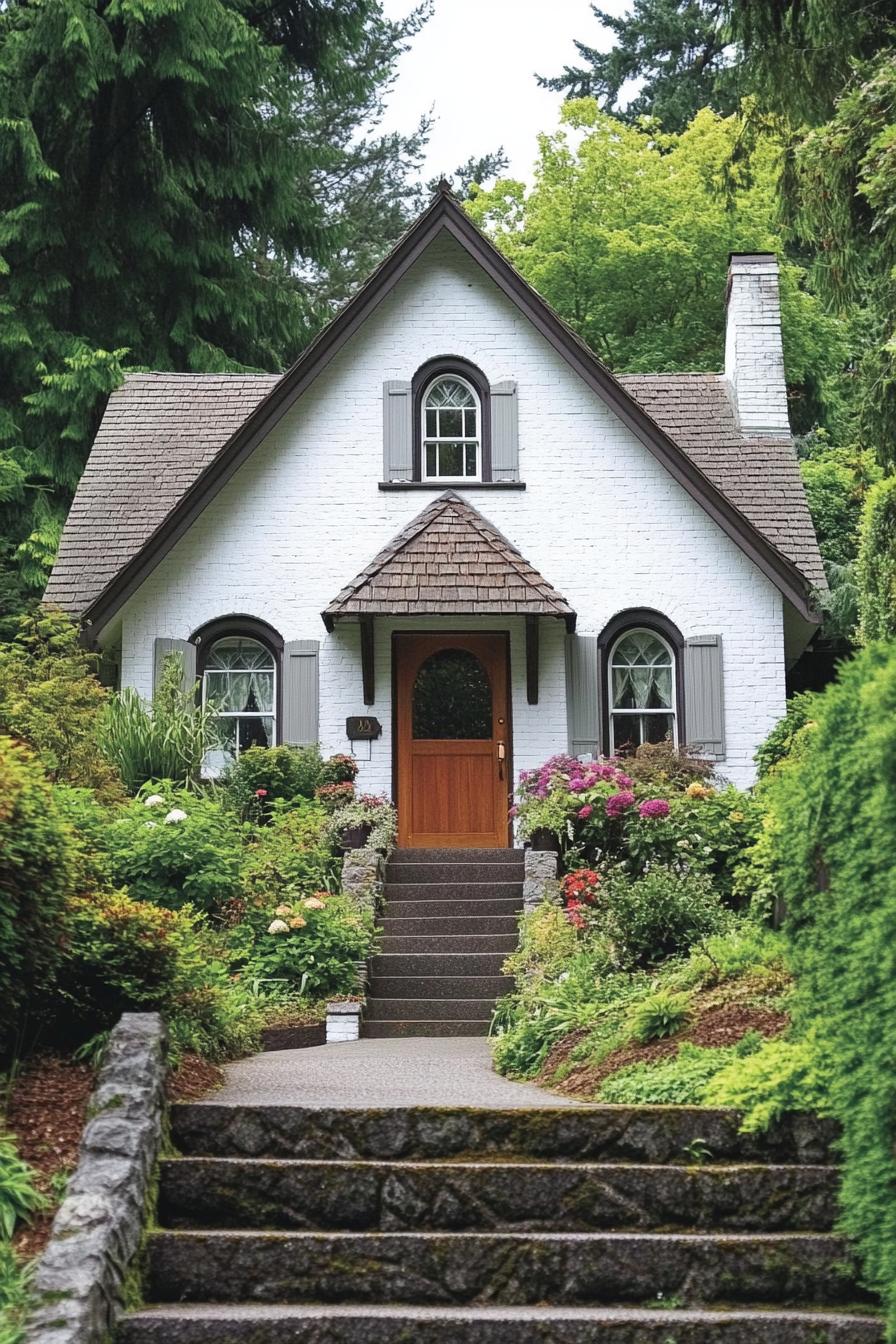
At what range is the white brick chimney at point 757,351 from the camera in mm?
17969

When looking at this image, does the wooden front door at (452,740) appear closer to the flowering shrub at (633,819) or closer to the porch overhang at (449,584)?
the porch overhang at (449,584)

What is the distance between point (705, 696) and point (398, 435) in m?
4.13

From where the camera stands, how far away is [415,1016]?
11.4m

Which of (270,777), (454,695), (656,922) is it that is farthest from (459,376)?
(656,922)

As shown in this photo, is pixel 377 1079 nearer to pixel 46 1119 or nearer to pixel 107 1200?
pixel 46 1119

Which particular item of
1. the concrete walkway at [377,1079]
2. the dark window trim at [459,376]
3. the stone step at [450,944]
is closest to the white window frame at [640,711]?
the dark window trim at [459,376]

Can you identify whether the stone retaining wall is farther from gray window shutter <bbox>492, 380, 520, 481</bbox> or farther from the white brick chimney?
the white brick chimney

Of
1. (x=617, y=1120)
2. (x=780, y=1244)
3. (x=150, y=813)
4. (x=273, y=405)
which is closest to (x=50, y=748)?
A: (x=150, y=813)

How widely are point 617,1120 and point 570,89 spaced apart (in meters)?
31.7

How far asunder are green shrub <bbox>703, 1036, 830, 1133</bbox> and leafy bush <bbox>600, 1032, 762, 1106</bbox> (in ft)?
0.43

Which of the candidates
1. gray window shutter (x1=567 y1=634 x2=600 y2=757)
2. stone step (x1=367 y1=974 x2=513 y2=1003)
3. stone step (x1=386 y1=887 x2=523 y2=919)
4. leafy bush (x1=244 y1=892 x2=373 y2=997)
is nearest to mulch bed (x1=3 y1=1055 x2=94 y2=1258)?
leafy bush (x1=244 y1=892 x2=373 y2=997)

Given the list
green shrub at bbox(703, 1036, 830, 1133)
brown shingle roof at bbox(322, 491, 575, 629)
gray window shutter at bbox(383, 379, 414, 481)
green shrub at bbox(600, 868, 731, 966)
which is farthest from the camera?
gray window shutter at bbox(383, 379, 414, 481)

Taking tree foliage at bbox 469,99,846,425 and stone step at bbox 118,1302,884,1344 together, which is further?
tree foliage at bbox 469,99,846,425

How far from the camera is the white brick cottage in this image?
15703 mm
